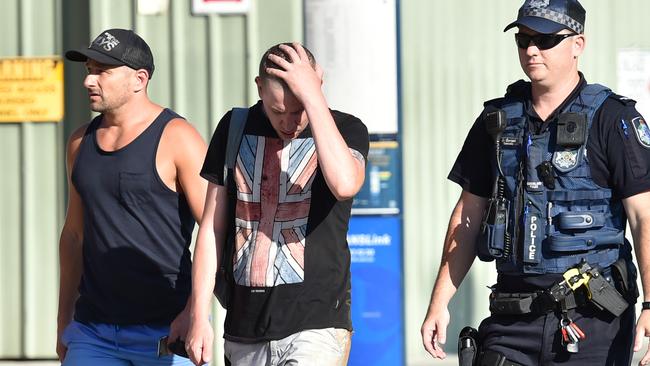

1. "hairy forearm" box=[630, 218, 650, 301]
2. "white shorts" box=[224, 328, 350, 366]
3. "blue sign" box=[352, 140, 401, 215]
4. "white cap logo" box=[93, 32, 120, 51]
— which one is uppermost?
"white cap logo" box=[93, 32, 120, 51]

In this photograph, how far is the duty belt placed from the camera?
411 centimetres

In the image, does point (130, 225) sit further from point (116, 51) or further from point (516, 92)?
point (516, 92)

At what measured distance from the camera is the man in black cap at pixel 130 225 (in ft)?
15.4

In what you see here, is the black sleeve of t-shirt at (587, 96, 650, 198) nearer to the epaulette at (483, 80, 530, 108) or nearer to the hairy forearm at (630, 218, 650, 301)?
the hairy forearm at (630, 218, 650, 301)

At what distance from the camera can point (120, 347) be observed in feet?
15.5

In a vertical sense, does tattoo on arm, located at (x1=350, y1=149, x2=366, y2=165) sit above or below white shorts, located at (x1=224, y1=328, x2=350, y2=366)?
above

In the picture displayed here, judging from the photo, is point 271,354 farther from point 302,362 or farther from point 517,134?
point 517,134

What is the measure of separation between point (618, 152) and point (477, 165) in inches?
20.0

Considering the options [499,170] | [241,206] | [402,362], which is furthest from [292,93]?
[402,362]

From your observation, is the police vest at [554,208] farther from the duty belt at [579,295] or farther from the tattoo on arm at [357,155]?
the tattoo on arm at [357,155]

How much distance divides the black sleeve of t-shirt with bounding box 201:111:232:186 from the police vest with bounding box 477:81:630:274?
905 mm

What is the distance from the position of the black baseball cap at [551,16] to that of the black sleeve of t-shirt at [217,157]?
1030 mm

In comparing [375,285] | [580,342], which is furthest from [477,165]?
[375,285]

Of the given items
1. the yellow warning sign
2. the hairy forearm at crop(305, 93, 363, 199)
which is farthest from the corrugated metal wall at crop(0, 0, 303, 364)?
the hairy forearm at crop(305, 93, 363, 199)
